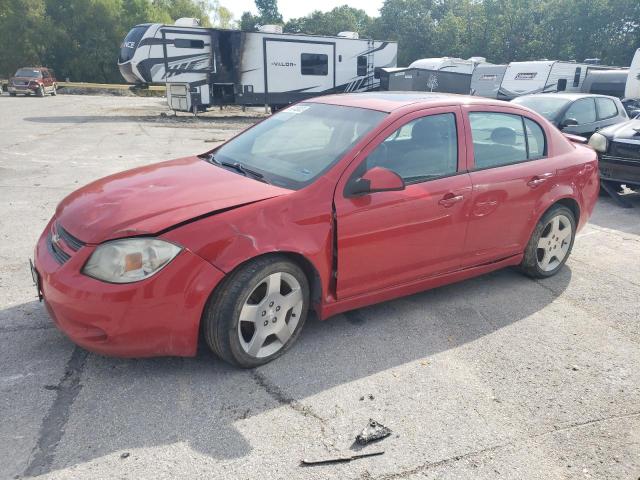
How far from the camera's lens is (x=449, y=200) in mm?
3801

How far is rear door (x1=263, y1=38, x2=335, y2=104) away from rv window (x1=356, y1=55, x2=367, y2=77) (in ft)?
5.18

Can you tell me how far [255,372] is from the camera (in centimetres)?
317

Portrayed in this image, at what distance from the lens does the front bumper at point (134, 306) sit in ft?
9.04

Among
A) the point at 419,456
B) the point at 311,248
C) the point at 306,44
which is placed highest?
the point at 306,44

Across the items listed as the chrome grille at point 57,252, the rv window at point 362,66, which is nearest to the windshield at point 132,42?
the rv window at point 362,66

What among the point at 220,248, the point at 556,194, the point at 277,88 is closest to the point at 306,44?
the point at 277,88

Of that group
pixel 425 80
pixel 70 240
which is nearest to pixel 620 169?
pixel 70 240

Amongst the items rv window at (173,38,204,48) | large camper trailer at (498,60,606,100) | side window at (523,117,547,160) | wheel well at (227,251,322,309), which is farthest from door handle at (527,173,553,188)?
rv window at (173,38,204,48)

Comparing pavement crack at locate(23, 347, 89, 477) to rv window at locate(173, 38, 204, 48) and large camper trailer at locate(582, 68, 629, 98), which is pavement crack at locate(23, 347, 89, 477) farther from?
large camper trailer at locate(582, 68, 629, 98)

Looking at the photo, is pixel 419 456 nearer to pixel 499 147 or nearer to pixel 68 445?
pixel 68 445

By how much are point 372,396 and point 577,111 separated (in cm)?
→ 859

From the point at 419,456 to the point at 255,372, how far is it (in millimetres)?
1105

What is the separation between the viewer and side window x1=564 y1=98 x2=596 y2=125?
31.3 ft

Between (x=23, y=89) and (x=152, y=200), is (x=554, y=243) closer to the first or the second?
(x=152, y=200)
